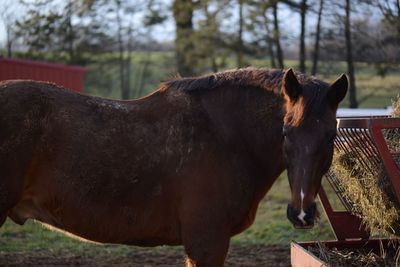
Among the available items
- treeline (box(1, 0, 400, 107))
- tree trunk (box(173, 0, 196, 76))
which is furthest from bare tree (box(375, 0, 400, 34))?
tree trunk (box(173, 0, 196, 76))

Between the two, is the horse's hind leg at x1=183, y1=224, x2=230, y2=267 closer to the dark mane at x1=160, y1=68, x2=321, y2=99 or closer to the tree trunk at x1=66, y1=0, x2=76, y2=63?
the dark mane at x1=160, y1=68, x2=321, y2=99

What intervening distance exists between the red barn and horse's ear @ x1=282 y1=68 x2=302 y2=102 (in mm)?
10951

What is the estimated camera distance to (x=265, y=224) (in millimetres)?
9234

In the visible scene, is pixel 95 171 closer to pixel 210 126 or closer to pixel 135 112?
pixel 135 112

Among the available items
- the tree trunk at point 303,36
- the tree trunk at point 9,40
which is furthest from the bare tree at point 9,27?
the tree trunk at point 303,36

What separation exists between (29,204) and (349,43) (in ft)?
38.3

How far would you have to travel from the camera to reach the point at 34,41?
18.4m

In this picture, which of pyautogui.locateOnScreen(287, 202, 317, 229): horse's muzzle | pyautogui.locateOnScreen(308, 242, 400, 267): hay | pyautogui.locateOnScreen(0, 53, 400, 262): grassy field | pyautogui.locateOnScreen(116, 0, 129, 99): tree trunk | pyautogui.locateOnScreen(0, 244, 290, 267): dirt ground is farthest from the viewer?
pyautogui.locateOnScreen(116, 0, 129, 99): tree trunk

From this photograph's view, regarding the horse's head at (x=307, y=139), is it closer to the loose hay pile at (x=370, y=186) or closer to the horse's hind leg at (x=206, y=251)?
the loose hay pile at (x=370, y=186)

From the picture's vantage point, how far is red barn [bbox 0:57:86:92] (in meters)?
13.6

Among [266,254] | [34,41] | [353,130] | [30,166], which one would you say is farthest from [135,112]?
[34,41]

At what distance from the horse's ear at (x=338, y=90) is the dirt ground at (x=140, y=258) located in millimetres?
3332

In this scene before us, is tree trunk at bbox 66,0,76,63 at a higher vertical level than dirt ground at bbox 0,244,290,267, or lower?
higher

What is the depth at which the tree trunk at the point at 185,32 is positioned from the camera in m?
17.3
